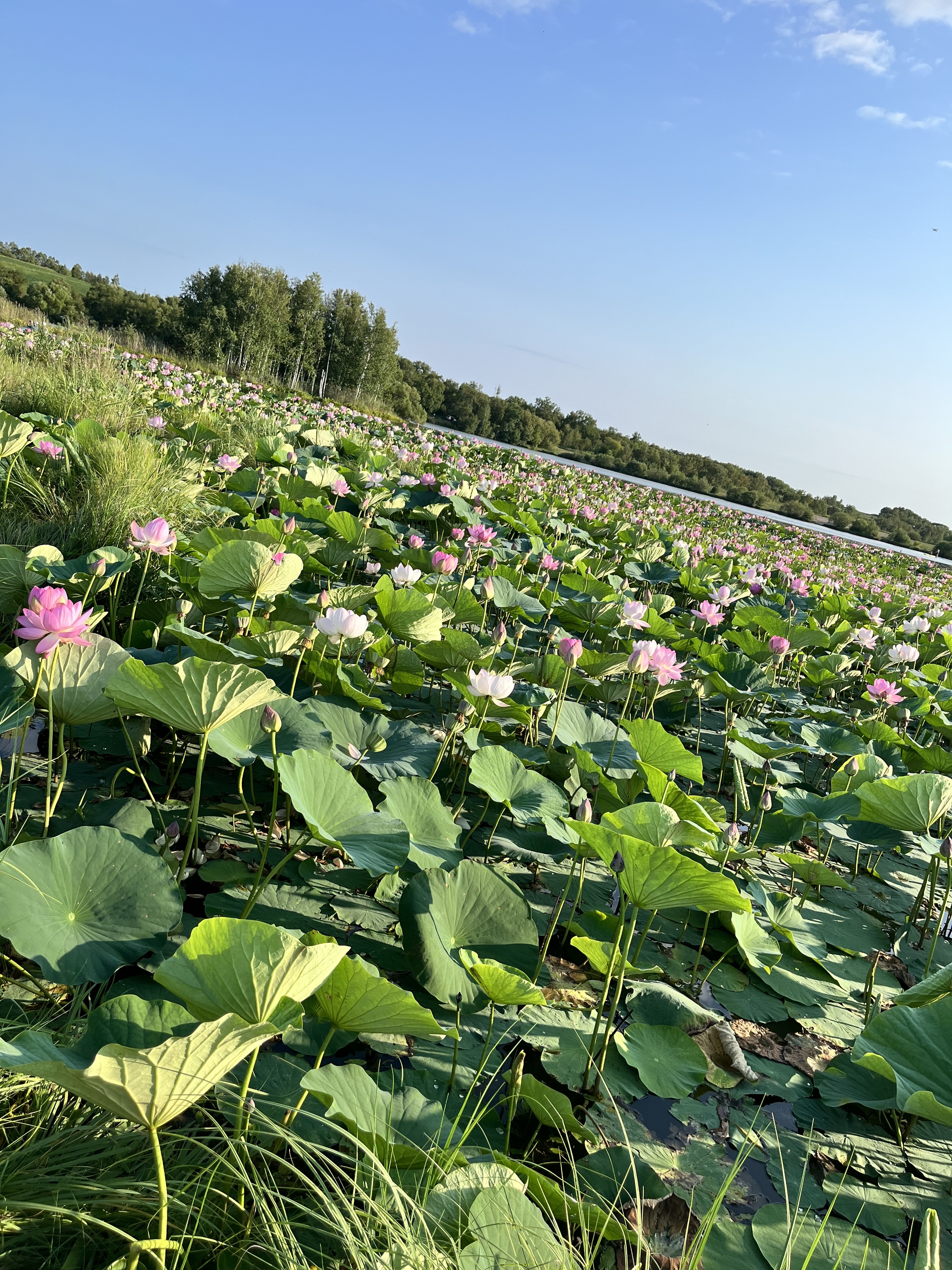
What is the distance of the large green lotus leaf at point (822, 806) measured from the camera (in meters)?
2.30

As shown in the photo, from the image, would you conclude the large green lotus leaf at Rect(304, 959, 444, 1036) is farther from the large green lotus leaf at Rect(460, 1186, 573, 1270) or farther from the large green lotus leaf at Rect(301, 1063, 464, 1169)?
the large green lotus leaf at Rect(460, 1186, 573, 1270)

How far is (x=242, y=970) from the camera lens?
90cm

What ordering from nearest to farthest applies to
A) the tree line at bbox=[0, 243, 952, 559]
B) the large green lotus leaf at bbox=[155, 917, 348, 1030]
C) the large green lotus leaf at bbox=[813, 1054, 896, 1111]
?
the large green lotus leaf at bbox=[155, 917, 348, 1030], the large green lotus leaf at bbox=[813, 1054, 896, 1111], the tree line at bbox=[0, 243, 952, 559]

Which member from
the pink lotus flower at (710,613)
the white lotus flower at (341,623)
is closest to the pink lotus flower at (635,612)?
the pink lotus flower at (710,613)

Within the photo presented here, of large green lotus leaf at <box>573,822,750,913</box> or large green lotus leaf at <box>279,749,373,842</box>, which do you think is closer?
large green lotus leaf at <box>573,822,750,913</box>

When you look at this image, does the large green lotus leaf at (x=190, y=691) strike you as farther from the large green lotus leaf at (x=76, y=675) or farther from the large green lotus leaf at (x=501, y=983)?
the large green lotus leaf at (x=501, y=983)

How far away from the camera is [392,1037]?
4.78 ft

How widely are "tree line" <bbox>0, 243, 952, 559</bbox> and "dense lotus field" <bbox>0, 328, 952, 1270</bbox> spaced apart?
17.6 m

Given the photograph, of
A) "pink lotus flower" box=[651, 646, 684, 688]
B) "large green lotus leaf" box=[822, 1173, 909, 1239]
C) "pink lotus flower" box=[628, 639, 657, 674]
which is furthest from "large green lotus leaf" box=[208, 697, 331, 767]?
"large green lotus leaf" box=[822, 1173, 909, 1239]

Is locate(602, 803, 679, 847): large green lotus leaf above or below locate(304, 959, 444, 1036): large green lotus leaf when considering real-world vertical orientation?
above

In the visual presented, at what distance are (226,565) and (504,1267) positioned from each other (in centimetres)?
190

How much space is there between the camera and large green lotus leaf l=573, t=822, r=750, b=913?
1294mm

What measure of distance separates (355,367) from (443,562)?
28783 mm

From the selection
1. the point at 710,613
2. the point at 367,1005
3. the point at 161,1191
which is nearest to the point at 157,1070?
the point at 161,1191
